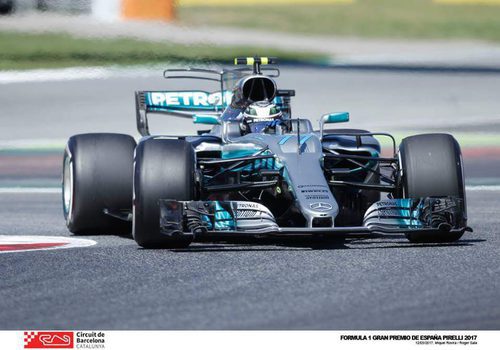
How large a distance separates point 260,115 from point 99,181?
143 centimetres

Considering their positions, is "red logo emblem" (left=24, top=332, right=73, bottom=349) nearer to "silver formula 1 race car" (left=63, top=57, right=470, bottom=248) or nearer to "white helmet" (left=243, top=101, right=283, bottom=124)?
"silver formula 1 race car" (left=63, top=57, right=470, bottom=248)

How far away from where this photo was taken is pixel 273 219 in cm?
932

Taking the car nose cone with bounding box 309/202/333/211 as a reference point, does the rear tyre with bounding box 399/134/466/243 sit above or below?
above

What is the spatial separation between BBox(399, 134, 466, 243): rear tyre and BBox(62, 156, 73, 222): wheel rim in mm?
2865

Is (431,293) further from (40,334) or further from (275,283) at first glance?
(40,334)

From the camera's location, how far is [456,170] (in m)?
9.74

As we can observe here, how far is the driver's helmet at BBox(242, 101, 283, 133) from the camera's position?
10.9 m

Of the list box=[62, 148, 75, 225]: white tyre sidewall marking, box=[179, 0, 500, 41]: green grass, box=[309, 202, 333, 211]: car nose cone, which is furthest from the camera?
box=[179, 0, 500, 41]: green grass

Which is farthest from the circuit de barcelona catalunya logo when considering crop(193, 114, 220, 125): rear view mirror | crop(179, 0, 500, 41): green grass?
crop(179, 0, 500, 41): green grass

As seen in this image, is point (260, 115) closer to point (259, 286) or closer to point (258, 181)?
point (258, 181)

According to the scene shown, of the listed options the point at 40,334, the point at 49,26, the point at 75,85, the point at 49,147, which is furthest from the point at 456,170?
the point at 75,85

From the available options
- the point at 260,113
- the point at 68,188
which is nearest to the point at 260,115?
the point at 260,113

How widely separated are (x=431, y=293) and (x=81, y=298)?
1985 millimetres

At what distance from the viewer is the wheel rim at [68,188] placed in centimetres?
1105
